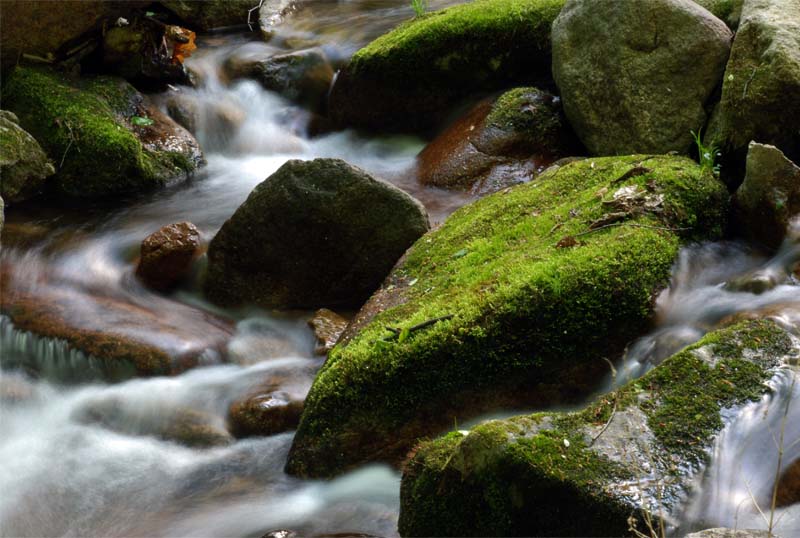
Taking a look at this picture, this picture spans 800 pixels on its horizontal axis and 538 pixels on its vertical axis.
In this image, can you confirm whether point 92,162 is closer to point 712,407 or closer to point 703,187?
point 703,187

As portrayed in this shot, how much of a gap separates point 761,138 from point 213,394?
396 cm

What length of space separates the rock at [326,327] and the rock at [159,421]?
2.92ft

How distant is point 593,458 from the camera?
3.02 metres

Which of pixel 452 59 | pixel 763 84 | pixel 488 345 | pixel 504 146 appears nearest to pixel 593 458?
pixel 488 345

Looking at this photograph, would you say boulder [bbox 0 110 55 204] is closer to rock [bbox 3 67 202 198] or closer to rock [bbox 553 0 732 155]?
rock [bbox 3 67 202 198]

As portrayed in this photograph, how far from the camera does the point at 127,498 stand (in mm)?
4480

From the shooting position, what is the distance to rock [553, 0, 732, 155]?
634 cm

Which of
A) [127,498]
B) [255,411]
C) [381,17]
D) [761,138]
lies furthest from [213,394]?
[381,17]

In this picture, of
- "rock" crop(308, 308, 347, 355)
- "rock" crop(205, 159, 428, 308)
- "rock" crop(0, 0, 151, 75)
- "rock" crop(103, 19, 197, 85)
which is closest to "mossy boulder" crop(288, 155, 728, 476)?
"rock" crop(308, 308, 347, 355)

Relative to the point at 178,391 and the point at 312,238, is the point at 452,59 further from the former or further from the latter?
the point at 178,391

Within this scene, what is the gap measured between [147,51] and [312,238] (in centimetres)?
410

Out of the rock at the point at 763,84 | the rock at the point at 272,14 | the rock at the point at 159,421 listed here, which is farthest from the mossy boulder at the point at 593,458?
the rock at the point at 272,14

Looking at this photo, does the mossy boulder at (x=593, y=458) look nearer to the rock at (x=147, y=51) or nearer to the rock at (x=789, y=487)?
the rock at (x=789, y=487)

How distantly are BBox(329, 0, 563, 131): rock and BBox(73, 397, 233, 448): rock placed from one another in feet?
14.3
